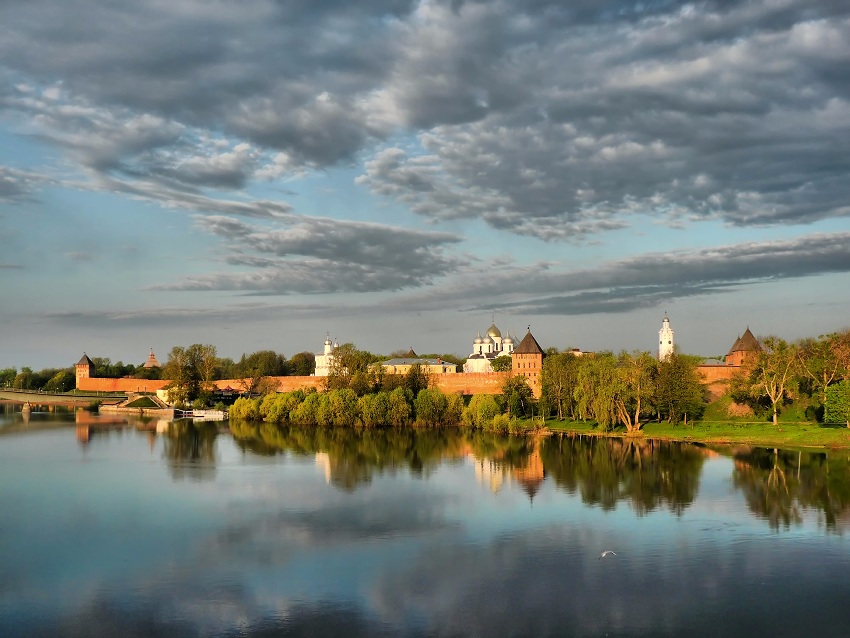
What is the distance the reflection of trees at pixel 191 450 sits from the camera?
29703 millimetres

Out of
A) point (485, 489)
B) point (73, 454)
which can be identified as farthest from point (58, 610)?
point (73, 454)

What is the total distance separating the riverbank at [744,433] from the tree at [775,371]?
1418 mm

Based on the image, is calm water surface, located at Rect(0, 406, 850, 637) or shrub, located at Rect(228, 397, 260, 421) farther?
shrub, located at Rect(228, 397, 260, 421)

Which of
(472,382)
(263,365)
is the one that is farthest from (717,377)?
(263,365)

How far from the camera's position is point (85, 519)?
20828 mm

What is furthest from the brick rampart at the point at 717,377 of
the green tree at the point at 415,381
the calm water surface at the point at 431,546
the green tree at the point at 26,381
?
the green tree at the point at 26,381

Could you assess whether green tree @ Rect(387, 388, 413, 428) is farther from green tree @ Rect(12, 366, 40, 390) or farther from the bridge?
green tree @ Rect(12, 366, 40, 390)

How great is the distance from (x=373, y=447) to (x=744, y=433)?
56.3ft

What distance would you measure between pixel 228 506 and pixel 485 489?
26.0 feet

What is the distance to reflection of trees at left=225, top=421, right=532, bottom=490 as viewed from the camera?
3012 centimetres

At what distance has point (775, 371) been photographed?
37.4 meters

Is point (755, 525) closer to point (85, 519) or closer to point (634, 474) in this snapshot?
point (634, 474)

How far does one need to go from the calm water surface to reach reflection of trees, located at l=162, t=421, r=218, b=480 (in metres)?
0.33

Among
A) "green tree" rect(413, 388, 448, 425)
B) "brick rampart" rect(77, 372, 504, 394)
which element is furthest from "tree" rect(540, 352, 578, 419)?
"brick rampart" rect(77, 372, 504, 394)
